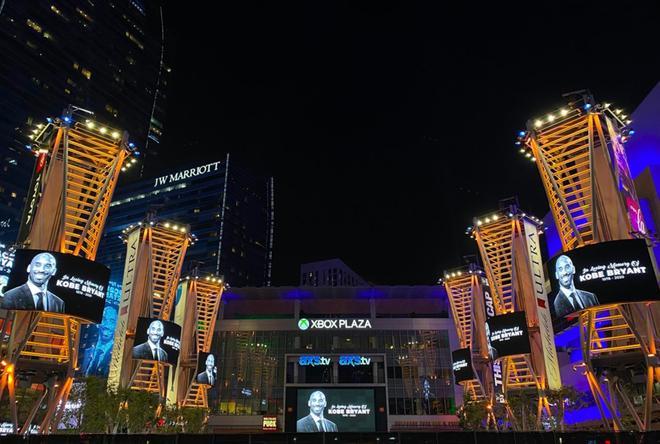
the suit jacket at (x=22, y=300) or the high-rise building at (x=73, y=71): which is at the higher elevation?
the high-rise building at (x=73, y=71)

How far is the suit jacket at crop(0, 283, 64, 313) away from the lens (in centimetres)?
2118

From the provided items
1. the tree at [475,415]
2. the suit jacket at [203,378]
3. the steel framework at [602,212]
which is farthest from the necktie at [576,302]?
the suit jacket at [203,378]

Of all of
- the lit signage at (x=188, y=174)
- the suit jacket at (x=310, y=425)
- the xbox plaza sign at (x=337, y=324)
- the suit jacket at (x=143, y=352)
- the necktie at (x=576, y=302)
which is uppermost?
the lit signage at (x=188, y=174)

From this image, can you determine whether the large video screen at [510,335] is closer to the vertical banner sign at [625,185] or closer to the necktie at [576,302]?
the necktie at [576,302]

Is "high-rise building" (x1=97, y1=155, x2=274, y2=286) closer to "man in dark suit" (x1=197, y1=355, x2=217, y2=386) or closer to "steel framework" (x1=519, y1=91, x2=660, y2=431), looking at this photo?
"man in dark suit" (x1=197, y1=355, x2=217, y2=386)

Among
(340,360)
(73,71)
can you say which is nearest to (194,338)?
(340,360)

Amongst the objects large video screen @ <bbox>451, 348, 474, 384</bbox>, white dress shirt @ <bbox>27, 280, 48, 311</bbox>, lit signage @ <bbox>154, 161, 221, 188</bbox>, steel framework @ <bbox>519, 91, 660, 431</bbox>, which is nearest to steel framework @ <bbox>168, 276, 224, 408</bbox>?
large video screen @ <bbox>451, 348, 474, 384</bbox>

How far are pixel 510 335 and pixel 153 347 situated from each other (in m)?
24.0

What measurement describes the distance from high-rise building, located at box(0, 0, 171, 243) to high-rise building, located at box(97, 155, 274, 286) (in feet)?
51.2

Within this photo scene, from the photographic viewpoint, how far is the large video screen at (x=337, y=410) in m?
65.1

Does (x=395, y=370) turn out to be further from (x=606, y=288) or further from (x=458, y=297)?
(x=606, y=288)

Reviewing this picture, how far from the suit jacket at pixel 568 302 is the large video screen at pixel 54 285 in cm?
2180

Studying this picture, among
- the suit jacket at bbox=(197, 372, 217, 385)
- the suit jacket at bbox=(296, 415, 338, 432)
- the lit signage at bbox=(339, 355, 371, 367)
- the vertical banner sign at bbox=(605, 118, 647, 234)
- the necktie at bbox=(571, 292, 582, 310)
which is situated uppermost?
the vertical banner sign at bbox=(605, 118, 647, 234)

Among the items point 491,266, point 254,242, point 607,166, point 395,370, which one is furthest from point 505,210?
point 254,242
